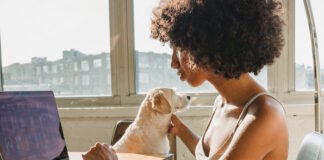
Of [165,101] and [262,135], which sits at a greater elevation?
[262,135]

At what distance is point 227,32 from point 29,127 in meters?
0.62

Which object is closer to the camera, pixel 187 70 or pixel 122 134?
pixel 187 70

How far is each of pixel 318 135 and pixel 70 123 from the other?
1.96m

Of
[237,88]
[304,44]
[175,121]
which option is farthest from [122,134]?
[304,44]

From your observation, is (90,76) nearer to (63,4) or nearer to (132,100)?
(132,100)

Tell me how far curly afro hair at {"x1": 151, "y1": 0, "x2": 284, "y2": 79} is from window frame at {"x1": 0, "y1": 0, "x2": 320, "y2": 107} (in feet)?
5.01

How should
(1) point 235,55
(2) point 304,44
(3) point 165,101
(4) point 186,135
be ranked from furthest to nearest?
(2) point 304,44, (3) point 165,101, (4) point 186,135, (1) point 235,55

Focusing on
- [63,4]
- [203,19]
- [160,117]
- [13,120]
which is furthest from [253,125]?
[63,4]

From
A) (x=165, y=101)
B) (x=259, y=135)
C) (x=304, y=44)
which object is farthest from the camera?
(x=304, y=44)

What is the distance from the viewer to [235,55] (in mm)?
955

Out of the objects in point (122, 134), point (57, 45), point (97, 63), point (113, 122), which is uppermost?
point (57, 45)

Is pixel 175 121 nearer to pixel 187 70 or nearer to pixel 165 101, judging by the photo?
pixel 165 101

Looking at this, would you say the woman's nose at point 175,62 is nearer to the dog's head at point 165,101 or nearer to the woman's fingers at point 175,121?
the woman's fingers at point 175,121

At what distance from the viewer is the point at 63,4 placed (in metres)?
2.71
